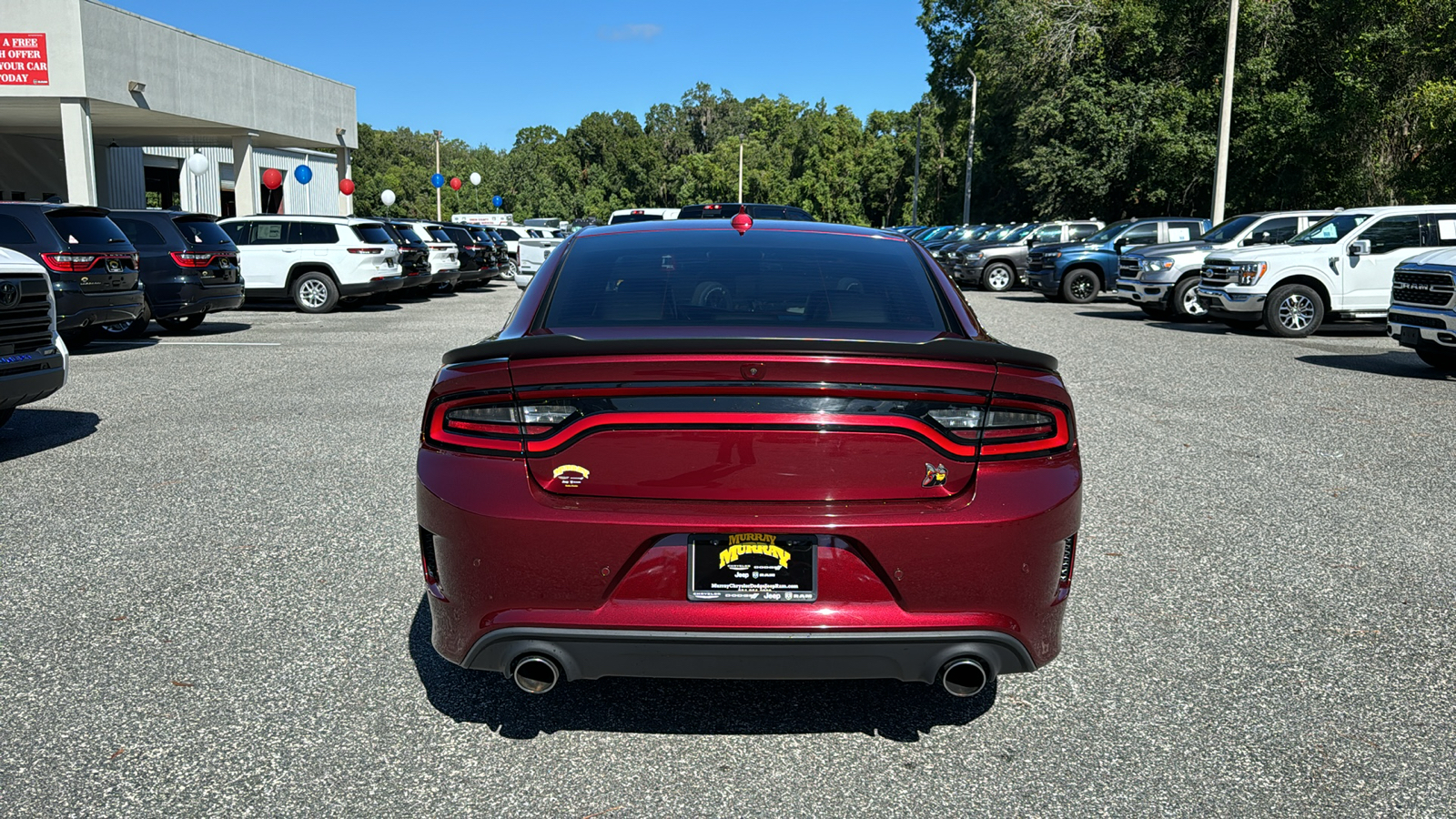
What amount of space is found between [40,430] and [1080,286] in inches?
808

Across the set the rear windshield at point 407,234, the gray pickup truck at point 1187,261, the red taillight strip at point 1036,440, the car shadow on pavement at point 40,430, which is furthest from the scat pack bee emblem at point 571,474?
the rear windshield at point 407,234

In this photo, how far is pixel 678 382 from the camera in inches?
121

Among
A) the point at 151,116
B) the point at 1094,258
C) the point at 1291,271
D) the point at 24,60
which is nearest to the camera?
the point at 1291,271

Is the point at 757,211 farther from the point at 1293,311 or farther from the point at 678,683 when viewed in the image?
the point at 678,683

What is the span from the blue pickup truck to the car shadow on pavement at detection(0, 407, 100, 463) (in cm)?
1956

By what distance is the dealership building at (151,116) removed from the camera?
87.8ft

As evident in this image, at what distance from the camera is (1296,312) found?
55.6 feet

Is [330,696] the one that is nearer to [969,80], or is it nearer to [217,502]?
[217,502]

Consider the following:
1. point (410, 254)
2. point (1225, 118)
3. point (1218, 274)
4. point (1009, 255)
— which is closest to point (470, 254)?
point (410, 254)

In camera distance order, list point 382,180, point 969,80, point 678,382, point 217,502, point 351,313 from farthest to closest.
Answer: point 382,180 → point 969,80 → point 351,313 → point 217,502 → point 678,382

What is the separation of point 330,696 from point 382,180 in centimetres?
11304

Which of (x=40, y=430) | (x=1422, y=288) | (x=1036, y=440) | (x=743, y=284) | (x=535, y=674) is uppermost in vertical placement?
(x=743, y=284)

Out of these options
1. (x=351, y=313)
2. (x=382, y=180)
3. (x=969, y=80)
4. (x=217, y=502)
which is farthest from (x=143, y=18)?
(x=382, y=180)

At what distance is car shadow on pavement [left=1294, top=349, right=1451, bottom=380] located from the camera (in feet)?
42.2
